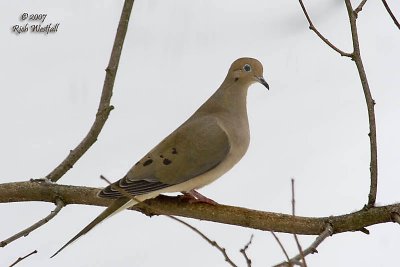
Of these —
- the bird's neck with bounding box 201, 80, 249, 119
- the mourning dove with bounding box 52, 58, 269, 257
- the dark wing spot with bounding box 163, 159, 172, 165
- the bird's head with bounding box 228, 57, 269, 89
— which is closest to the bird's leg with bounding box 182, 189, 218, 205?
the mourning dove with bounding box 52, 58, 269, 257

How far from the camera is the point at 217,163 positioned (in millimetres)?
1885

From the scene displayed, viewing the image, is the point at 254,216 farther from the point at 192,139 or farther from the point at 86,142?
the point at 86,142

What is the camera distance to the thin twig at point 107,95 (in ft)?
6.79

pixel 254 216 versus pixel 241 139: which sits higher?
pixel 241 139

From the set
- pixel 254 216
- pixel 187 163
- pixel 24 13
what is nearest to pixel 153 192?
pixel 187 163

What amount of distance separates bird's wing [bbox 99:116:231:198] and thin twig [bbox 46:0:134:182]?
289 mm

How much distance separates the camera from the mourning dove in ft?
6.05

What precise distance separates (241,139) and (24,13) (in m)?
2.57

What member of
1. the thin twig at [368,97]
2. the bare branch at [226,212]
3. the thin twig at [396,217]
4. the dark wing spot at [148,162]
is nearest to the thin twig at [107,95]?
the bare branch at [226,212]

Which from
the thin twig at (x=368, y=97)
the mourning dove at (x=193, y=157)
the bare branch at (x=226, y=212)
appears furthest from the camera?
the mourning dove at (x=193, y=157)

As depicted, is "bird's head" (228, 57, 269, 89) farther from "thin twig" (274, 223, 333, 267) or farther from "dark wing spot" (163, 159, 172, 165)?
"thin twig" (274, 223, 333, 267)

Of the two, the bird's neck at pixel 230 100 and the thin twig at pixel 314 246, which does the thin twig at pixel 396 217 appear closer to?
the thin twig at pixel 314 246

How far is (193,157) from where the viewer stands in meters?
1.89

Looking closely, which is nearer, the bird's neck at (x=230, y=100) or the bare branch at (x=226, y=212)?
the bare branch at (x=226, y=212)
